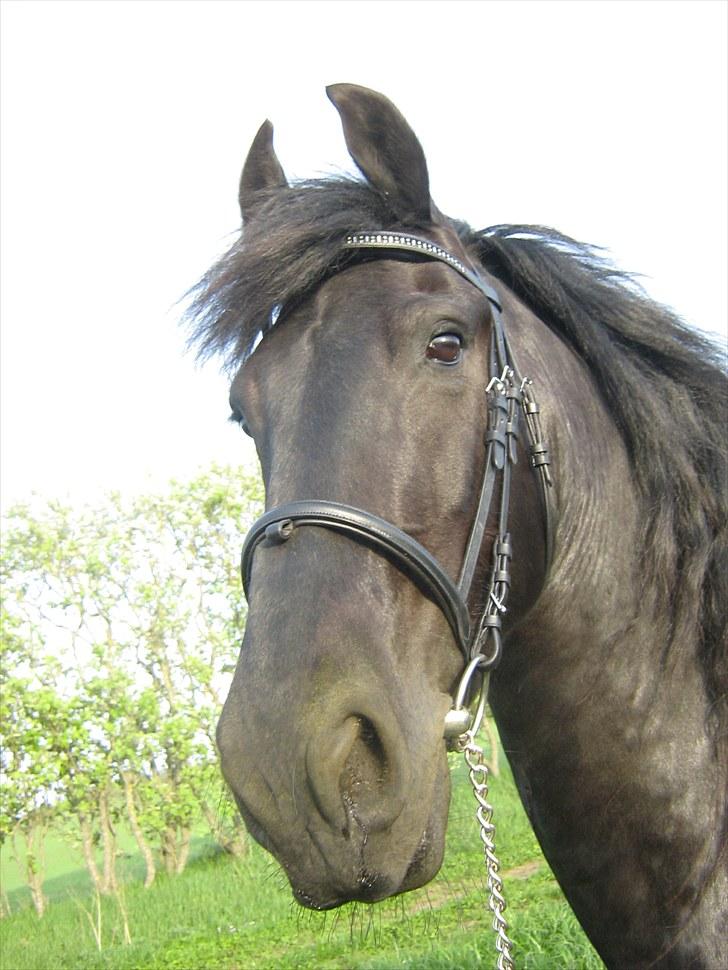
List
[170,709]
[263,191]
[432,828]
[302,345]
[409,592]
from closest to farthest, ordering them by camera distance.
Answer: [432,828], [409,592], [302,345], [263,191], [170,709]

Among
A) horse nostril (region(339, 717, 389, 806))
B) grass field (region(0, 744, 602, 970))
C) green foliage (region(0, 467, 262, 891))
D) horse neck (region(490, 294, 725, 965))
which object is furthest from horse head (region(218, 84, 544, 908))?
green foliage (region(0, 467, 262, 891))

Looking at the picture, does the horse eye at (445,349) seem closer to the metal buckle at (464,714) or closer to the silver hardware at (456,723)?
the metal buckle at (464,714)

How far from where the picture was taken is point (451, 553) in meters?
1.92

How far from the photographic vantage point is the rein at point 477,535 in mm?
1741

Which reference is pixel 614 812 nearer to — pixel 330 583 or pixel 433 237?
pixel 330 583

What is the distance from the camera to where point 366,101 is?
2.31m

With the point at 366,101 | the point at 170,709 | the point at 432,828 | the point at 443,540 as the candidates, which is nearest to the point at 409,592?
the point at 443,540

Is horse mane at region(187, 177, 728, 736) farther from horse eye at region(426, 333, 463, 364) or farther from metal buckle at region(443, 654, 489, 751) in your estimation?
metal buckle at region(443, 654, 489, 751)

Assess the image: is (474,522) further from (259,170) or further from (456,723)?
(259,170)

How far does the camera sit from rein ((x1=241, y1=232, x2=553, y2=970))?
5.71ft

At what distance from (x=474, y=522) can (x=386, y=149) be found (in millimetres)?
1099

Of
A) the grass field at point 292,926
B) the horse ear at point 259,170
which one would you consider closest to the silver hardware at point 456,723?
the horse ear at point 259,170

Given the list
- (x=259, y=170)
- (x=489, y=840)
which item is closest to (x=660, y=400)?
(x=489, y=840)

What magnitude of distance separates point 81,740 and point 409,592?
42.8 feet
